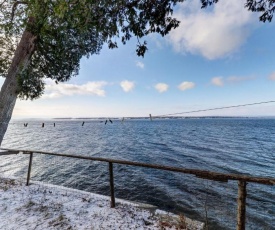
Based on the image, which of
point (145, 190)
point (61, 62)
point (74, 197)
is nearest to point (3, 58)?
point (61, 62)

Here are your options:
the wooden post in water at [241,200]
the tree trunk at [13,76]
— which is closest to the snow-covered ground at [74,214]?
the wooden post in water at [241,200]

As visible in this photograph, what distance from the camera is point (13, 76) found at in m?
7.85

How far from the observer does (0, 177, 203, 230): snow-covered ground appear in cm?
479

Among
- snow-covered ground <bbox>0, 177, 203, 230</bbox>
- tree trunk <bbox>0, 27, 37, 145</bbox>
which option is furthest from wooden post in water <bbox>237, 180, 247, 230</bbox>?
tree trunk <bbox>0, 27, 37, 145</bbox>

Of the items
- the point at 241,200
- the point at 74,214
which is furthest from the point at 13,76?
the point at 241,200

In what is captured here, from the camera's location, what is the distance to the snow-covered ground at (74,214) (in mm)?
4793

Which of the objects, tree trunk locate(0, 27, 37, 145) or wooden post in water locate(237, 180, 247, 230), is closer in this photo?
wooden post in water locate(237, 180, 247, 230)

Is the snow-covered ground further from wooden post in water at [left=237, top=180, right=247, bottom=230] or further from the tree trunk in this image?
the tree trunk

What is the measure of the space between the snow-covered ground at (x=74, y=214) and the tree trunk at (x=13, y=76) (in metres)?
2.99

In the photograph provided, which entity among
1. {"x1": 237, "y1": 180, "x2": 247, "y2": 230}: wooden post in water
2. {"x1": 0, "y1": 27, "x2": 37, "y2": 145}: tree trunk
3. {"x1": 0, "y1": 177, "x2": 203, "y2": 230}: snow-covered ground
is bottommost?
{"x1": 0, "y1": 177, "x2": 203, "y2": 230}: snow-covered ground

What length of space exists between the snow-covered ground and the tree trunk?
2992 millimetres

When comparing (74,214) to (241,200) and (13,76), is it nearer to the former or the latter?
(241,200)

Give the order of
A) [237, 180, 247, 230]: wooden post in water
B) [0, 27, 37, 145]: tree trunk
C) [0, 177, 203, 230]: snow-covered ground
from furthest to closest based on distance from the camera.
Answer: [0, 27, 37, 145]: tree trunk → [0, 177, 203, 230]: snow-covered ground → [237, 180, 247, 230]: wooden post in water

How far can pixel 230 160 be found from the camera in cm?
2248
